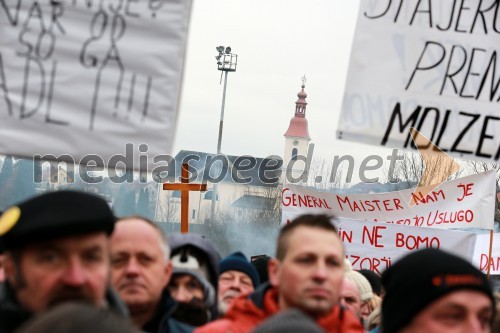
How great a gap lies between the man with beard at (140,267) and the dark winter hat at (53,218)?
3.25 feet

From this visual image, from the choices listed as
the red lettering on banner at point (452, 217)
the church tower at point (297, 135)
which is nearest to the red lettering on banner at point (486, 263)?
the red lettering on banner at point (452, 217)

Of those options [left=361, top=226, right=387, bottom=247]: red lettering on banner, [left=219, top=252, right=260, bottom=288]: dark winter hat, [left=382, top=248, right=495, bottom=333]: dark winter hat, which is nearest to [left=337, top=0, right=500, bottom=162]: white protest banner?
[left=219, top=252, right=260, bottom=288]: dark winter hat

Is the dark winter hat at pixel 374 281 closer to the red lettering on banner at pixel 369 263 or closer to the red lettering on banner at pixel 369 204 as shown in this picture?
the red lettering on banner at pixel 369 263

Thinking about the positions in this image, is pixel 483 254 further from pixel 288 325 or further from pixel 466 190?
pixel 288 325

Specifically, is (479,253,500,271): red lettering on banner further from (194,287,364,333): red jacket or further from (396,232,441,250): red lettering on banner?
(194,287,364,333): red jacket

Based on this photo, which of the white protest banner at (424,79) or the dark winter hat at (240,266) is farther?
the dark winter hat at (240,266)

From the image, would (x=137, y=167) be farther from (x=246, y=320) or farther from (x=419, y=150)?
(x=419, y=150)

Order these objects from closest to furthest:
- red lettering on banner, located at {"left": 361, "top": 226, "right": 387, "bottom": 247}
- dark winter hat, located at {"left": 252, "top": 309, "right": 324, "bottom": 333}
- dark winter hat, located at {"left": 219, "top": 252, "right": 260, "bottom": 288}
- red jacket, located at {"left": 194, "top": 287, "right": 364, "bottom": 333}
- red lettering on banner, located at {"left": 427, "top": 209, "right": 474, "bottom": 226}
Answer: dark winter hat, located at {"left": 252, "top": 309, "right": 324, "bottom": 333} < red jacket, located at {"left": 194, "top": 287, "right": 364, "bottom": 333} < dark winter hat, located at {"left": 219, "top": 252, "right": 260, "bottom": 288} < red lettering on banner, located at {"left": 361, "top": 226, "right": 387, "bottom": 247} < red lettering on banner, located at {"left": 427, "top": 209, "right": 474, "bottom": 226}

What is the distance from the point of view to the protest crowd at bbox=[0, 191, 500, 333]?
3.50 m

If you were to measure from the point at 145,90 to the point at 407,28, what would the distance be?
1.51 meters

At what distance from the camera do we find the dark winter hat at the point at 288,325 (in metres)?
2.92

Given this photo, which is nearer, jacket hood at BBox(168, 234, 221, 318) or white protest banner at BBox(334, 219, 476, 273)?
jacket hood at BBox(168, 234, 221, 318)

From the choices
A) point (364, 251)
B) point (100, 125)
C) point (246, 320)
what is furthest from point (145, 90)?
point (364, 251)

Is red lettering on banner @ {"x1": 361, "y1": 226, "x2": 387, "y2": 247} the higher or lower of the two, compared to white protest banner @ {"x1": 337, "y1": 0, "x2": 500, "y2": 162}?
lower
